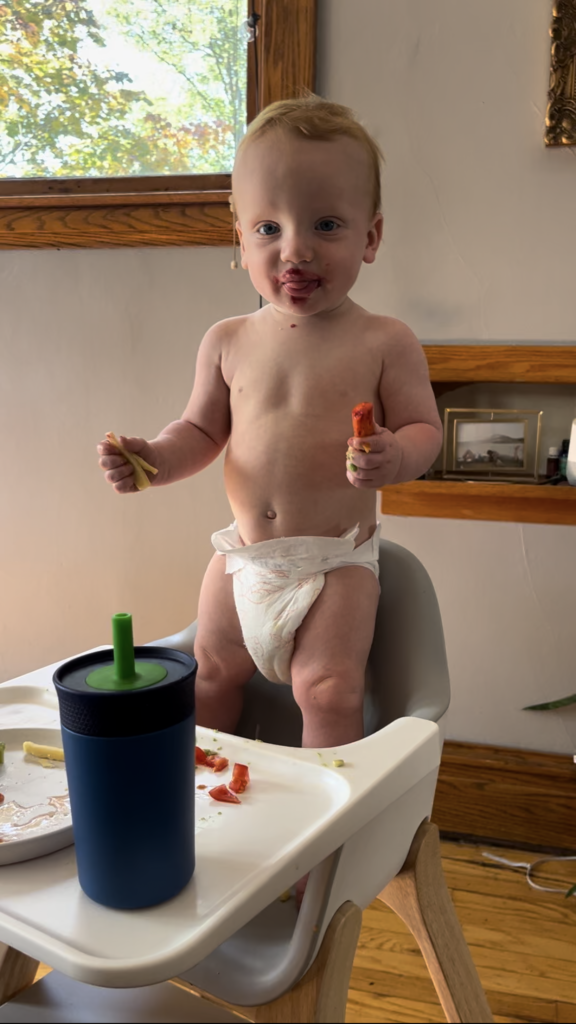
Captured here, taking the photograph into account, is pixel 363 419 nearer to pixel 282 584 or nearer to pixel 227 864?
pixel 282 584

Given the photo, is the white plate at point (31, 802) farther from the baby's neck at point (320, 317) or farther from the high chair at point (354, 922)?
the baby's neck at point (320, 317)

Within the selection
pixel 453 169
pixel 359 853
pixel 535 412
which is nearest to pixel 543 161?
pixel 453 169

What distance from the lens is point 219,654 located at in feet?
2.90

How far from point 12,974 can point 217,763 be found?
0.37 m

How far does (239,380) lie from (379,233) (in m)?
0.21

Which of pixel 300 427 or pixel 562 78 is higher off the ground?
pixel 562 78

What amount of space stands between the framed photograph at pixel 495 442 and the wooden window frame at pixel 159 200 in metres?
0.50

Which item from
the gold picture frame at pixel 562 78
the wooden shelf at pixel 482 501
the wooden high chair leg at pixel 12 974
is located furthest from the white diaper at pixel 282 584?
the gold picture frame at pixel 562 78

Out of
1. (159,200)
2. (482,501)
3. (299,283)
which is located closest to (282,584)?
(299,283)

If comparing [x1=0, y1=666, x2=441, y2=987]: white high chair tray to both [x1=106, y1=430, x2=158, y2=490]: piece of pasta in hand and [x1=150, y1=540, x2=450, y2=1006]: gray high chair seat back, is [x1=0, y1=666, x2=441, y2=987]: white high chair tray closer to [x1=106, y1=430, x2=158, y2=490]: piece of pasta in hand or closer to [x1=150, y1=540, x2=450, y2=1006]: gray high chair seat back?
[x1=150, y1=540, x2=450, y2=1006]: gray high chair seat back

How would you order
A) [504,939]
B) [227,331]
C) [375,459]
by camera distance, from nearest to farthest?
[375,459] < [227,331] < [504,939]

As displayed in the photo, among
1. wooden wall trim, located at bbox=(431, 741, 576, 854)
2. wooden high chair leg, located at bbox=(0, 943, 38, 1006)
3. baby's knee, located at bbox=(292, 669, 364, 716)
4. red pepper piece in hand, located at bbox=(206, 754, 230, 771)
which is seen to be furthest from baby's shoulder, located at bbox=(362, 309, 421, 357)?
wooden wall trim, located at bbox=(431, 741, 576, 854)

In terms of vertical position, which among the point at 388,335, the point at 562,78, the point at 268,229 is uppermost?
the point at 562,78

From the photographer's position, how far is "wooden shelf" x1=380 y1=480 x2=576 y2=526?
4.36ft
